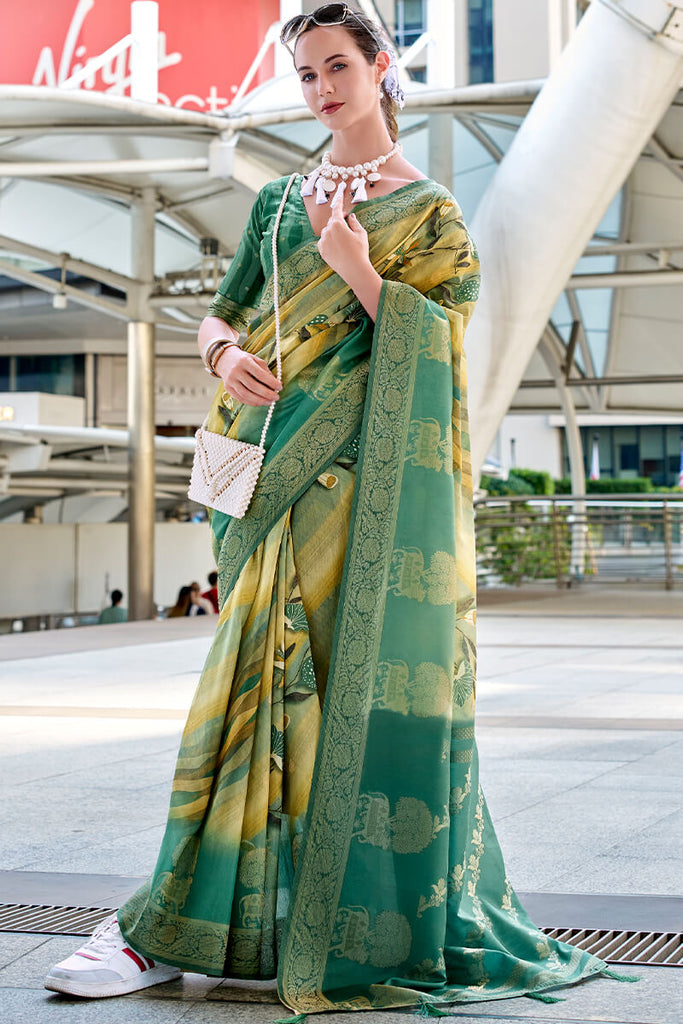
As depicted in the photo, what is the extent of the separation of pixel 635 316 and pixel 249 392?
25.9m

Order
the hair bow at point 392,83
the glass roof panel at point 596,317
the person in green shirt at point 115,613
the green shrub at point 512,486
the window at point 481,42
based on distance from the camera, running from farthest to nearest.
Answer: the green shrub at point 512,486
the glass roof panel at point 596,317
the person in green shirt at point 115,613
the window at point 481,42
the hair bow at point 392,83

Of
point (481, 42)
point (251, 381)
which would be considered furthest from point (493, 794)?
point (481, 42)

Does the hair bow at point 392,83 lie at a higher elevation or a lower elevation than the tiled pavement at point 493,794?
higher

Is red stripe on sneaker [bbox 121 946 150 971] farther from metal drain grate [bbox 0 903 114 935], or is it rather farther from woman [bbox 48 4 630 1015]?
metal drain grate [bbox 0 903 114 935]

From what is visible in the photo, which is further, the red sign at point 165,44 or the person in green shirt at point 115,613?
the person in green shirt at point 115,613

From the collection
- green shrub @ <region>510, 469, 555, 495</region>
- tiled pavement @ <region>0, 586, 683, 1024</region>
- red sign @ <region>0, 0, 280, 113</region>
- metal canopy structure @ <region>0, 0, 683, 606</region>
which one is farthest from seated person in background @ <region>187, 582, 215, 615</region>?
green shrub @ <region>510, 469, 555, 495</region>

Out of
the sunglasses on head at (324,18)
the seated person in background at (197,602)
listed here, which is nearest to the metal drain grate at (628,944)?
the sunglasses on head at (324,18)

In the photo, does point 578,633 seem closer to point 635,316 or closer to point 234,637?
point 234,637

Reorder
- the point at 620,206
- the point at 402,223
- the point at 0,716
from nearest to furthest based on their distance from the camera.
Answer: the point at 402,223 < the point at 0,716 < the point at 620,206

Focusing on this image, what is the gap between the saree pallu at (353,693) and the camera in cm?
228

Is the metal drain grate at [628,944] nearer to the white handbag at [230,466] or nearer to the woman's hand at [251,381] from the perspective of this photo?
the white handbag at [230,466]

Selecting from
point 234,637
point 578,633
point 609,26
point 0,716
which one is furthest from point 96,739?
point 609,26

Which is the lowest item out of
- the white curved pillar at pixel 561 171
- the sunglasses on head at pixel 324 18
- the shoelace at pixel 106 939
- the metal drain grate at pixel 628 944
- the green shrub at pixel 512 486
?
the metal drain grate at pixel 628 944

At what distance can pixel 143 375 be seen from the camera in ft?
59.6
